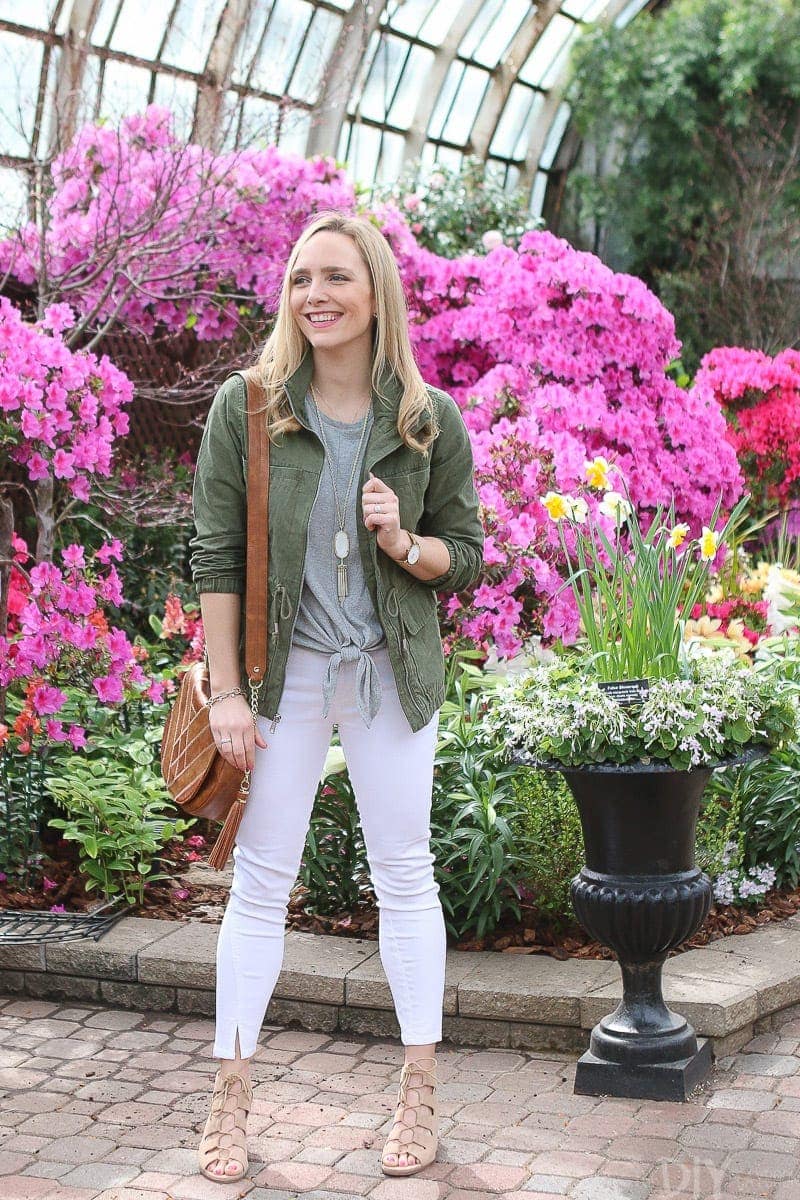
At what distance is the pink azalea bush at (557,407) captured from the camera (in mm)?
4734

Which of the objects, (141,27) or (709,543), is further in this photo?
(141,27)

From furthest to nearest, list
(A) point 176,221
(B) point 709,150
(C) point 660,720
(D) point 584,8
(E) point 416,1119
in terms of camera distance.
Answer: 1. (D) point 584,8
2. (B) point 709,150
3. (A) point 176,221
4. (C) point 660,720
5. (E) point 416,1119

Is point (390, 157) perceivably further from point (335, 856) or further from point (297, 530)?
point (297, 530)

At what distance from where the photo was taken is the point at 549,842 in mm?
3811

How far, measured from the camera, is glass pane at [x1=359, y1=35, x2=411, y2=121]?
15945 millimetres

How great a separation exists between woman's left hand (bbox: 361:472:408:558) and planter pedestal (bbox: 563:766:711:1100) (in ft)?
2.42

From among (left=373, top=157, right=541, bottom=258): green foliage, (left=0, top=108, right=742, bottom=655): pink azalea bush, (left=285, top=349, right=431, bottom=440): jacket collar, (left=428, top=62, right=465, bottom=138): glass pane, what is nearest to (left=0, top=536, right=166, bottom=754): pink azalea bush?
(left=0, top=108, right=742, bottom=655): pink azalea bush

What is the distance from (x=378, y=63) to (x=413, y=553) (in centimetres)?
1458

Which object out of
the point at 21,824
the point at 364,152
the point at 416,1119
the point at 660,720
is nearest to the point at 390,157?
the point at 364,152

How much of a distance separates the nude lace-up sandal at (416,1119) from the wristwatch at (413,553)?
0.94m

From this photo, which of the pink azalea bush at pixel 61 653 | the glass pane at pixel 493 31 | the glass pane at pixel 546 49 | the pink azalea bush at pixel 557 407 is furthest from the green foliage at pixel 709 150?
the pink azalea bush at pixel 61 653

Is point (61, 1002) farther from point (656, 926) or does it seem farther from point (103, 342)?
point (103, 342)

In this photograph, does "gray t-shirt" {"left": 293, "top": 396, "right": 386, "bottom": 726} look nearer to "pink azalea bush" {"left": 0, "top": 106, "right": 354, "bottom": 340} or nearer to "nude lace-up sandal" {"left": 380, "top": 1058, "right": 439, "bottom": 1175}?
"nude lace-up sandal" {"left": 380, "top": 1058, "right": 439, "bottom": 1175}

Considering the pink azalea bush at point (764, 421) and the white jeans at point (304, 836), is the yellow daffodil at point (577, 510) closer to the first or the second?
the white jeans at point (304, 836)
